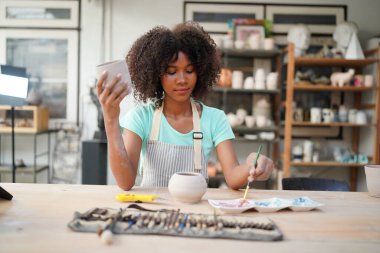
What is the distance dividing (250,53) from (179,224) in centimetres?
358

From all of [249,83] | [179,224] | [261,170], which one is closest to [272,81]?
[249,83]

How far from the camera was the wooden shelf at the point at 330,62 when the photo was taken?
158 inches

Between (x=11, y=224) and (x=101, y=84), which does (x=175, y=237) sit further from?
(x=101, y=84)

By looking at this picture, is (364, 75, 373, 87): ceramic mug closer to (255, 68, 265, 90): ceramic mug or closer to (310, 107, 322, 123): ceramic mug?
(310, 107, 322, 123): ceramic mug

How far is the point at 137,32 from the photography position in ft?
14.5

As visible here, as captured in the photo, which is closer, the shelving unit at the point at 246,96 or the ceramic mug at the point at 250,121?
the ceramic mug at the point at 250,121

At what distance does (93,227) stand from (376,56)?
4053 millimetres

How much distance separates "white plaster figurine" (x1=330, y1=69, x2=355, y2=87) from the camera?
4.04 m

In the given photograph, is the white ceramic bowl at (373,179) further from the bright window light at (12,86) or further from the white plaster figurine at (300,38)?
the white plaster figurine at (300,38)

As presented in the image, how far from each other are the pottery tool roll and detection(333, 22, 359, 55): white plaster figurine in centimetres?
365

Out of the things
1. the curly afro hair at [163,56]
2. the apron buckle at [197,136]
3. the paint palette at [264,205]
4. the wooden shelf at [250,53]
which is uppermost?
the wooden shelf at [250,53]

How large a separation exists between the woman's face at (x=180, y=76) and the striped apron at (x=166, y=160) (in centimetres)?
22

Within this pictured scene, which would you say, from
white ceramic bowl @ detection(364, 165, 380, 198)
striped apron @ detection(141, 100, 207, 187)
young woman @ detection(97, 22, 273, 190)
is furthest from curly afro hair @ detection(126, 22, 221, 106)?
white ceramic bowl @ detection(364, 165, 380, 198)

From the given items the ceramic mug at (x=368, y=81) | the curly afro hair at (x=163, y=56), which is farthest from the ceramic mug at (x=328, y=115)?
the curly afro hair at (x=163, y=56)
